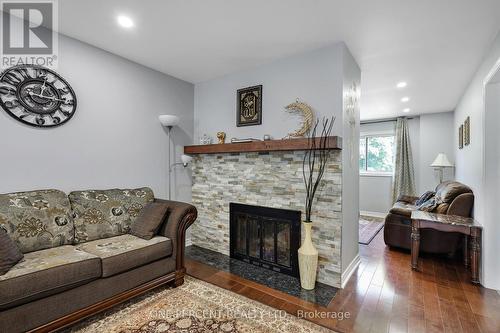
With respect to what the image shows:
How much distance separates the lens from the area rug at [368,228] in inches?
163

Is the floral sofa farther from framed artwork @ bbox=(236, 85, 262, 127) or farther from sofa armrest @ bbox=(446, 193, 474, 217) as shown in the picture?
sofa armrest @ bbox=(446, 193, 474, 217)

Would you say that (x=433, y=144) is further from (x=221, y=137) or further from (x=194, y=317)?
(x=194, y=317)

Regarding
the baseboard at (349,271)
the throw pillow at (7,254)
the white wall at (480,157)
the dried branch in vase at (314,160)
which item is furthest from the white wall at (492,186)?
the throw pillow at (7,254)

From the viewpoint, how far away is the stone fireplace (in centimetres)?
249

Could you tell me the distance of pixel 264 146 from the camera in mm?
2738

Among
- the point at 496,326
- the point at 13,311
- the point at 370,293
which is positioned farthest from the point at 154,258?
the point at 496,326

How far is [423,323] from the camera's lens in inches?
74.3

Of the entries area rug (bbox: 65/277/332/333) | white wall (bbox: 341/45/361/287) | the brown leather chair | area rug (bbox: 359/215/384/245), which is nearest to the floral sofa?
area rug (bbox: 65/277/332/333)

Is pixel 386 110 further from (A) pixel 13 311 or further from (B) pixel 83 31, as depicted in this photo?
(A) pixel 13 311

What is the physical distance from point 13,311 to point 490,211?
4056 mm

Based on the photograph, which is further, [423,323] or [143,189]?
[143,189]

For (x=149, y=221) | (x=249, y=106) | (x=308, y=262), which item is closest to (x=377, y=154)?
(x=249, y=106)

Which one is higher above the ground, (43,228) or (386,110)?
(386,110)

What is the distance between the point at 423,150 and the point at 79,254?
6618 mm
